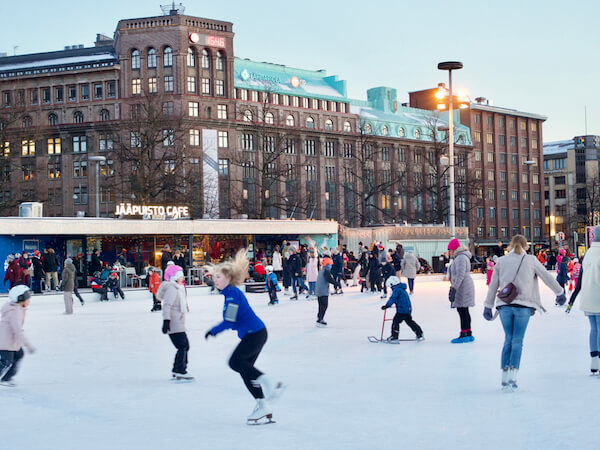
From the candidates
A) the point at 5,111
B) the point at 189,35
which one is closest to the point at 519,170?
the point at 189,35

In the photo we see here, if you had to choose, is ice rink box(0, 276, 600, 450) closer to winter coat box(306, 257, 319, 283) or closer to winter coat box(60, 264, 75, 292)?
winter coat box(60, 264, 75, 292)

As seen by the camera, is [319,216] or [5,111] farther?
[319,216]

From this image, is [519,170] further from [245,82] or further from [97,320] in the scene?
[97,320]

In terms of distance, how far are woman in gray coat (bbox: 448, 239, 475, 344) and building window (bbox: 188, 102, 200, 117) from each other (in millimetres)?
59433

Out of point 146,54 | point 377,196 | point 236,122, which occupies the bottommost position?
point 377,196

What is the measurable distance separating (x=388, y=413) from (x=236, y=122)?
66339 mm

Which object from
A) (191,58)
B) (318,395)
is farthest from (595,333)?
(191,58)

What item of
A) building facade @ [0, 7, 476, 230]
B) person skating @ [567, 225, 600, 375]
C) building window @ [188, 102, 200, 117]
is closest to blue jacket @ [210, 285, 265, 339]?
person skating @ [567, 225, 600, 375]

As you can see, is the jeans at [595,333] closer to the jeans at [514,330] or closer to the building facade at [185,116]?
the jeans at [514,330]

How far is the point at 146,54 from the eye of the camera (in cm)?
7000

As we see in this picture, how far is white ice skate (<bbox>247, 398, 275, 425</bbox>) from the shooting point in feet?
23.4

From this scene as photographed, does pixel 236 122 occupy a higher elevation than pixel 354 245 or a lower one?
higher

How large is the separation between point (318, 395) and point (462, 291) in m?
5.14

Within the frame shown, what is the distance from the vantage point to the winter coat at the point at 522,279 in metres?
8.48
